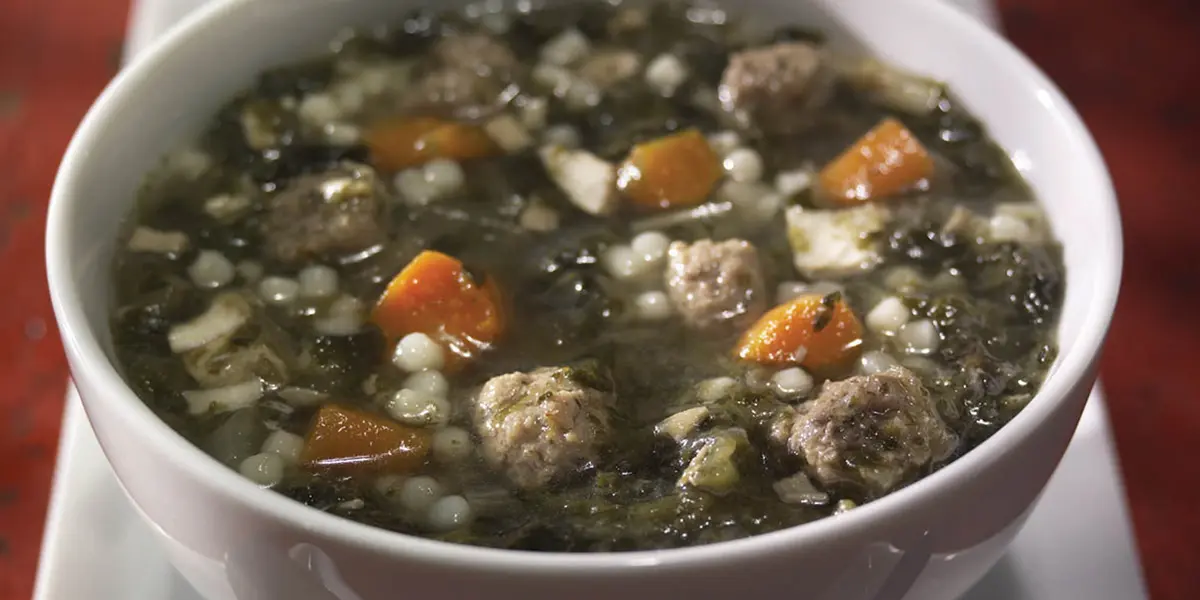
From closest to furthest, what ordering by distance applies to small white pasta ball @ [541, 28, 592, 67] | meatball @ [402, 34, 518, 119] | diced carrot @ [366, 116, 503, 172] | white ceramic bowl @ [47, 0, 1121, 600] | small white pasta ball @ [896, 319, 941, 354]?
white ceramic bowl @ [47, 0, 1121, 600] → small white pasta ball @ [896, 319, 941, 354] → diced carrot @ [366, 116, 503, 172] → meatball @ [402, 34, 518, 119] → small white pasta ball @ [541, 28, 592, 67]

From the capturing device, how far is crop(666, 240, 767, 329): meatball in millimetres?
1833

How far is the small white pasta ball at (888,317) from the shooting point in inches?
71.5

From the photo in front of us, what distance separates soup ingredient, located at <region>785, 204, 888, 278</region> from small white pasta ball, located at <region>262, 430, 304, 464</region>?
0.82 meters

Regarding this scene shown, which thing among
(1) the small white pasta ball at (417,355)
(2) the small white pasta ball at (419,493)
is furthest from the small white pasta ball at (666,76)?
(2) the small white pasta ball at (419,493)

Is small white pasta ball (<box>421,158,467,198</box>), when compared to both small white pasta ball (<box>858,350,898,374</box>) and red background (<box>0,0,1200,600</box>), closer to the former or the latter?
small white pasta ball (<box>858,350,898,374</box>)

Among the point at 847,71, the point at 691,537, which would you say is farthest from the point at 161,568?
the point at 847,71

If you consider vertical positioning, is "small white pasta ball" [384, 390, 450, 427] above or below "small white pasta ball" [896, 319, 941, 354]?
above

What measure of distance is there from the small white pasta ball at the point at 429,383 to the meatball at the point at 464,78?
2.23ft

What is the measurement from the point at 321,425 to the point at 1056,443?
900mm

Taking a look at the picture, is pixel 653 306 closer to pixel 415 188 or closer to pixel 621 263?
pixel 621 263

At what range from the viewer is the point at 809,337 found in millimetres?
1771

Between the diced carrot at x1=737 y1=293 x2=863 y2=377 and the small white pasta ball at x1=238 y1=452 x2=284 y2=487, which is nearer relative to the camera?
the small white pasta ball at x1=238 y1=452 x2=284 y2=487

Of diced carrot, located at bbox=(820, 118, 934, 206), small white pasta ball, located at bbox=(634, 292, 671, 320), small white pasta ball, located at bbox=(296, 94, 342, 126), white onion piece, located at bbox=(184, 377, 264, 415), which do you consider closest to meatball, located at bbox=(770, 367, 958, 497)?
small white pasta ball, located at bbox=(634, 292, 671, 320)

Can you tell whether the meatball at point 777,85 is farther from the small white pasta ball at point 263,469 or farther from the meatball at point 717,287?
the small white pasta ball at point 263,469
